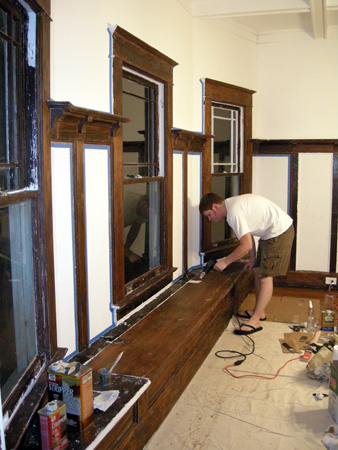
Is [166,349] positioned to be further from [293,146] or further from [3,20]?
[293,146]

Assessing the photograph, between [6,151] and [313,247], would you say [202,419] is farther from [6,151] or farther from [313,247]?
[313,247]

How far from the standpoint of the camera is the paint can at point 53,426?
1.75m

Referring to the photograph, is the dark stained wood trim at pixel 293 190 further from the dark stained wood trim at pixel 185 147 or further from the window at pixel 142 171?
the window at pixel 142 171

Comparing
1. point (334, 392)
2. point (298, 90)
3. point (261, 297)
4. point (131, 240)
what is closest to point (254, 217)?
point (261, 297)

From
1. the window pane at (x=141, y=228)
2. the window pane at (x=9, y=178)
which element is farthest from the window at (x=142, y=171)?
the window pane at (x=9, y=178)

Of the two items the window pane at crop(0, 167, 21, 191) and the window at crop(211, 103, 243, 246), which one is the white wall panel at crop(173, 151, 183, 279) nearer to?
the window at crop(211, 103, 243, 246)

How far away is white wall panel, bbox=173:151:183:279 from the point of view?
4.36 m

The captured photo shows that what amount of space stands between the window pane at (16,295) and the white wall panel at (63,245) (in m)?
0.30

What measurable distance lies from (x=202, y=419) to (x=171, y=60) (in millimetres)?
2706

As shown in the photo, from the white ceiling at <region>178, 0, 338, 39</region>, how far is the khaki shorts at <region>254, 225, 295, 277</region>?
2.02m

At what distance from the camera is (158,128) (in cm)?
398

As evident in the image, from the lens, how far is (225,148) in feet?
18.1

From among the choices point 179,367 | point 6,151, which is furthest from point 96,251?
point 6,151

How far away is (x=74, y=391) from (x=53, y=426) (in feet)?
0.64
